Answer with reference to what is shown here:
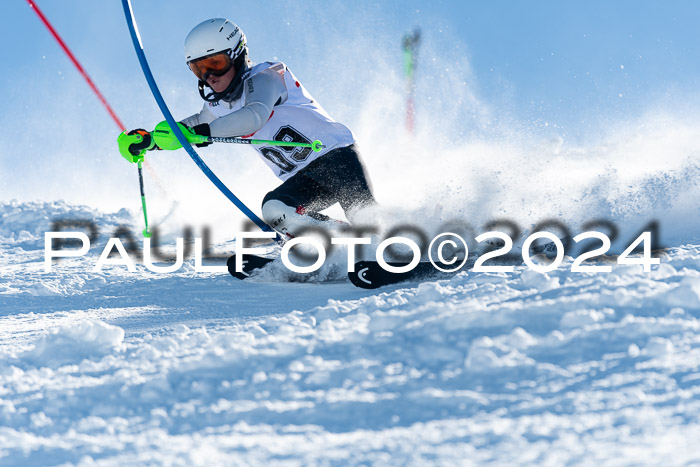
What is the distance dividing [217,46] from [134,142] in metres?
0.76

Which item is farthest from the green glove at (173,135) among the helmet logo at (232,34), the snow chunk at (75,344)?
the snow chunk at (75,344)

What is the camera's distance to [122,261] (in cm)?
582

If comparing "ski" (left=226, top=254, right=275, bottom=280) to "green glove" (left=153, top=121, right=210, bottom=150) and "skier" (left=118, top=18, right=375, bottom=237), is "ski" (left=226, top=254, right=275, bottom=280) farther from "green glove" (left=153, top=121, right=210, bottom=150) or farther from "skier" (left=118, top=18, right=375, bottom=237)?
"green glove" (left=153, top=121, right=210, bottom=150)

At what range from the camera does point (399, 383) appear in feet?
6.54

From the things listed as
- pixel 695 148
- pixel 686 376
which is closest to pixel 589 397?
pixel 686 376

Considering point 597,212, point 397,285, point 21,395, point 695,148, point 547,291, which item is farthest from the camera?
point 695,148

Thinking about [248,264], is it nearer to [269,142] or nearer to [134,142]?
[269,142]

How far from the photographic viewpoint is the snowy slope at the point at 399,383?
5.43 feet

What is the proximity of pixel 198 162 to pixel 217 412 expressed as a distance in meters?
2.47

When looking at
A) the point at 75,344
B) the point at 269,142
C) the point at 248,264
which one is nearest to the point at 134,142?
the point at 269,142

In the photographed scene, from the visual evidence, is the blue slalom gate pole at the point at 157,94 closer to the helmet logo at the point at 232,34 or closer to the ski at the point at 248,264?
the ski at the point at 248,264

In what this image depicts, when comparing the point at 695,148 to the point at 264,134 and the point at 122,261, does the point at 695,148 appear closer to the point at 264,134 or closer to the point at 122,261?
the point at 264,134

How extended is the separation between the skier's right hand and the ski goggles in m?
0.53

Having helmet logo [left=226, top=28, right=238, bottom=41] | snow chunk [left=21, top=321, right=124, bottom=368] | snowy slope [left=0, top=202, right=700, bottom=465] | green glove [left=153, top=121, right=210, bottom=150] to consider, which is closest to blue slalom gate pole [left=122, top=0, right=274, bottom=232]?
green glove [left=153, top=121, right=210, bottom=150]
